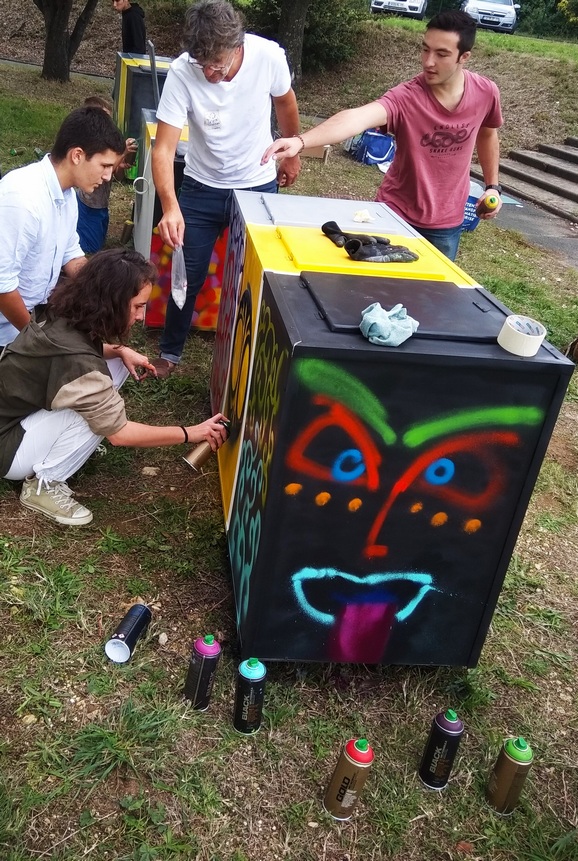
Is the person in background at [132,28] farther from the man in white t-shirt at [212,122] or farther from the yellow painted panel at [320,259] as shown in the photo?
the yellow painted panel at [320,259]

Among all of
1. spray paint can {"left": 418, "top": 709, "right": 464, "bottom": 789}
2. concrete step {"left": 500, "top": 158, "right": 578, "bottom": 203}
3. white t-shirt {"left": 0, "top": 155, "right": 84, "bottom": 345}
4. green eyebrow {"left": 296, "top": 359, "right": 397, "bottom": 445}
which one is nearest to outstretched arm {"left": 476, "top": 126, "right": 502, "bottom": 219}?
white t-shirt {"left": 0, "top": 155, "right": 84, "bottom": 345}

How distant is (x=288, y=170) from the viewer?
4297mm

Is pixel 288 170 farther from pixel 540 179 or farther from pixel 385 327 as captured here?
pixel 540 179

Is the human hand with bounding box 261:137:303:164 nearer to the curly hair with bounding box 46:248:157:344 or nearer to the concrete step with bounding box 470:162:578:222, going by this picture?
the curly hair with bounding box 46:248:157:344

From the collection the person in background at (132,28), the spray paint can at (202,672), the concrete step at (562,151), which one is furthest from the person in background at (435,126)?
the concrete step at (562,151)

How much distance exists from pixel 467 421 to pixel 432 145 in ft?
6.06

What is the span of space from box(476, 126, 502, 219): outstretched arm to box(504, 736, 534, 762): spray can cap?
262cm

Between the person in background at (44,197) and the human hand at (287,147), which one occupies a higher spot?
the human hand at (287,147)

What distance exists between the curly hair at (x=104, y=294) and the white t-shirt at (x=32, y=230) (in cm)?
51

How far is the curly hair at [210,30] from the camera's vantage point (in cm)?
328

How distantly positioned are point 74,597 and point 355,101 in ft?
50.3

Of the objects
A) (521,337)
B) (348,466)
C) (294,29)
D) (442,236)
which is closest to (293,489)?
(348,466)

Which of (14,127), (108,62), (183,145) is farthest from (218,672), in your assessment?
(108,62)

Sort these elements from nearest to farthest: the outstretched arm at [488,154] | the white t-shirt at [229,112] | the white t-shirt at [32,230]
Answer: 1. the white t-shirt at [32,230]
2. the white t-shirt at [229,112]
3. the outstretched arm at [488,154]
